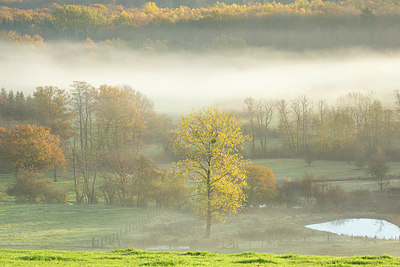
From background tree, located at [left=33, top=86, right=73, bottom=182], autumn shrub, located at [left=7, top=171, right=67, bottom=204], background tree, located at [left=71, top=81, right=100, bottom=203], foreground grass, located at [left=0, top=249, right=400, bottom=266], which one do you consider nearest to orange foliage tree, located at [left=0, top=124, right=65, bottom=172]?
background tree, located at [left=71, top=81, right=100, bottom=203]

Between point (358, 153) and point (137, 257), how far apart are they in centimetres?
8458

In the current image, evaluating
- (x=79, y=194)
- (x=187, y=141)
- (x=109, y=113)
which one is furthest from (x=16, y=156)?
(x=187, y=141)

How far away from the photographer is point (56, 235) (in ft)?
176

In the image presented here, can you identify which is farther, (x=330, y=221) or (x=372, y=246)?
(x=330, y=221)

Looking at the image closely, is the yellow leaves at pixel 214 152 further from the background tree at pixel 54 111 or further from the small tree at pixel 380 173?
the background tree at pixel 54 111

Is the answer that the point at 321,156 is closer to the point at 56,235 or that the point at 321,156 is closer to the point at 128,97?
the point at 128,97

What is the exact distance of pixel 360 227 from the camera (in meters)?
64.2

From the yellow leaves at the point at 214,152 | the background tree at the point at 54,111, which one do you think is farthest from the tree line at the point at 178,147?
the background tree at the point at 54,111

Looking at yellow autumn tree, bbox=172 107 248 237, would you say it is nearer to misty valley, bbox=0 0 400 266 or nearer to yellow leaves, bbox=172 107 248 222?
yellow leaves, bbox=172 107 248 222

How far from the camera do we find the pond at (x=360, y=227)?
2393 inches

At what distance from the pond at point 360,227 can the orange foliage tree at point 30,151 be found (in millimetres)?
51107

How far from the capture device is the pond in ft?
199

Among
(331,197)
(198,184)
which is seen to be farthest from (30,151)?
(331,197)

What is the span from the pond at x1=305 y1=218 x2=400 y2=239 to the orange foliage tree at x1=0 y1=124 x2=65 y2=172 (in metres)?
51.1
